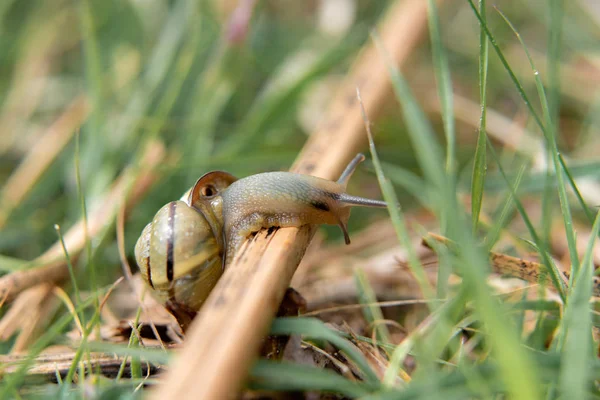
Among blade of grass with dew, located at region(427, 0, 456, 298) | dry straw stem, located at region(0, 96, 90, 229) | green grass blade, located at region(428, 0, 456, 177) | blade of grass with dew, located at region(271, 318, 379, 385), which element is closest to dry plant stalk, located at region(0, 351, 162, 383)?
blade of grass with dew, located at region(271, 318, 379, 385)

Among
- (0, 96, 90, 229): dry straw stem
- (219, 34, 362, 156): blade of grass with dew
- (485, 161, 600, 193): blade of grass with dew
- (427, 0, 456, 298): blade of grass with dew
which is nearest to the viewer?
(427, 0, 456, 298): blade of grass with dew

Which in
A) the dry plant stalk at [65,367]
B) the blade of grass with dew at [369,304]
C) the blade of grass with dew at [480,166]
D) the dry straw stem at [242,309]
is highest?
the blade of grass with dew at [480,166]

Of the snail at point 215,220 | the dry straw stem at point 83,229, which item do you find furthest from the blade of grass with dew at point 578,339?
the dry straw stem at point 83,229

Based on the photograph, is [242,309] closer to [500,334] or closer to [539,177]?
[500,334]

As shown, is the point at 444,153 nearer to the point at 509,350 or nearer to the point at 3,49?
the point at 509,350

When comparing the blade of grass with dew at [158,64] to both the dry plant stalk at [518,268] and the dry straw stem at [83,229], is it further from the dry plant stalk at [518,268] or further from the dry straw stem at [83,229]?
the dry plant stalk at [518,268]

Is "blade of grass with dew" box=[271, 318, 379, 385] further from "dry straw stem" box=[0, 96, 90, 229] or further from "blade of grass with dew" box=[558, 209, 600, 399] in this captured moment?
"dry straw stem" box=[0, 96, 90, 229]

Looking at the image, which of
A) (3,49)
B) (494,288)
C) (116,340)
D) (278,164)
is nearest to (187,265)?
(116,340)
